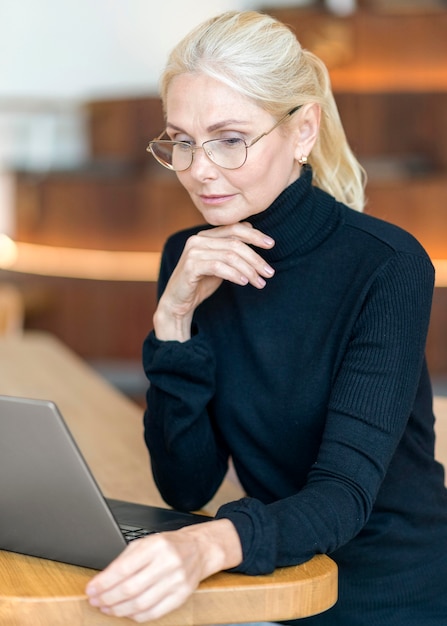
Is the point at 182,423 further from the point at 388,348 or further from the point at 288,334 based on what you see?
the point at 388,348

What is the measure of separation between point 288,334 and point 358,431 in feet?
0.77

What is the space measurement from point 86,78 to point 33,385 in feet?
14.6

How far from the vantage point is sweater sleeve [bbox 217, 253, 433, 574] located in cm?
107

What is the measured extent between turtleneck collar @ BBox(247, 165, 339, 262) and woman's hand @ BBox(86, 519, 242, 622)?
0.54 meters

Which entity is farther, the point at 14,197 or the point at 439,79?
the point at 14,197

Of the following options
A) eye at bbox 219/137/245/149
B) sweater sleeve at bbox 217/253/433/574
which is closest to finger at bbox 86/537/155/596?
sweater sleeve at bbox 217/253/433/574

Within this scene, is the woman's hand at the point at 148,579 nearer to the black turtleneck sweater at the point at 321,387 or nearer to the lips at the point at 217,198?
the black turtleneck sweater at the point at 321,387

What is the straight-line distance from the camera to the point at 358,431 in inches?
47.4

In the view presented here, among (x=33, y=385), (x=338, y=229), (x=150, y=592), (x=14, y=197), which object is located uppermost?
(x=338, y=229)

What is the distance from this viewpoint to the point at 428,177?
4.51 m

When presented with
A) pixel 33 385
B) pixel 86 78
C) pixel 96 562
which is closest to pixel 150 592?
pixel 96 562

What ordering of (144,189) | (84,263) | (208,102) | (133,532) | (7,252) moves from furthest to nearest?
(7,252) < (84,263) < (144,189) < (208,102) < (133,532)

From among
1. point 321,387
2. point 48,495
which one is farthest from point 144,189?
point 48,495

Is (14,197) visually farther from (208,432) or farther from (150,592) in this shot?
(150,592)
